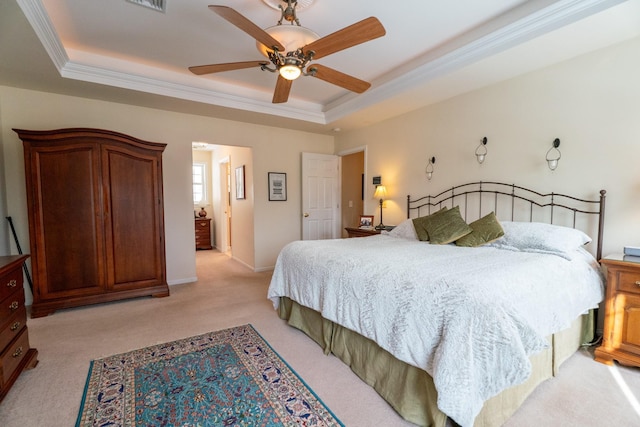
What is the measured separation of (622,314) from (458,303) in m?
1.66

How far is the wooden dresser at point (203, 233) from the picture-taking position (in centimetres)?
718

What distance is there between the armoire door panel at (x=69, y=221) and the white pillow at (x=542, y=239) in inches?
163

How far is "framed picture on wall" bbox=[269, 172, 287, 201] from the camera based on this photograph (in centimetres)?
505

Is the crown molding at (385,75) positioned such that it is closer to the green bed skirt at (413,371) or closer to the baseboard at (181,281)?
the green bed skirt at (413,371)

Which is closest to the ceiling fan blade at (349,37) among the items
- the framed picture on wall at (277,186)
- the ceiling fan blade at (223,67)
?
the ceiling fan blade at (223,67)

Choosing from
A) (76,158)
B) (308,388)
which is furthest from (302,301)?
(76,158)

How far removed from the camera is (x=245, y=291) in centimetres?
390

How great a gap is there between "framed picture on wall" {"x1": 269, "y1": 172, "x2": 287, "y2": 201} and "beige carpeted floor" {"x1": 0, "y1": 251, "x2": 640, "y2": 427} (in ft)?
6.66

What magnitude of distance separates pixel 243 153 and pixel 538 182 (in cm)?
435

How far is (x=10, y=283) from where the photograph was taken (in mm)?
1947

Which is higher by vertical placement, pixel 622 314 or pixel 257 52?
pixel 257 52

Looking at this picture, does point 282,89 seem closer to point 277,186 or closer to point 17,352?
point 277,186

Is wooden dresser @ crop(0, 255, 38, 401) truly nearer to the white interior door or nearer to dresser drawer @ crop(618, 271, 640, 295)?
the white interior door

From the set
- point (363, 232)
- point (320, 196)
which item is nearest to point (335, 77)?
point (363, 232)
